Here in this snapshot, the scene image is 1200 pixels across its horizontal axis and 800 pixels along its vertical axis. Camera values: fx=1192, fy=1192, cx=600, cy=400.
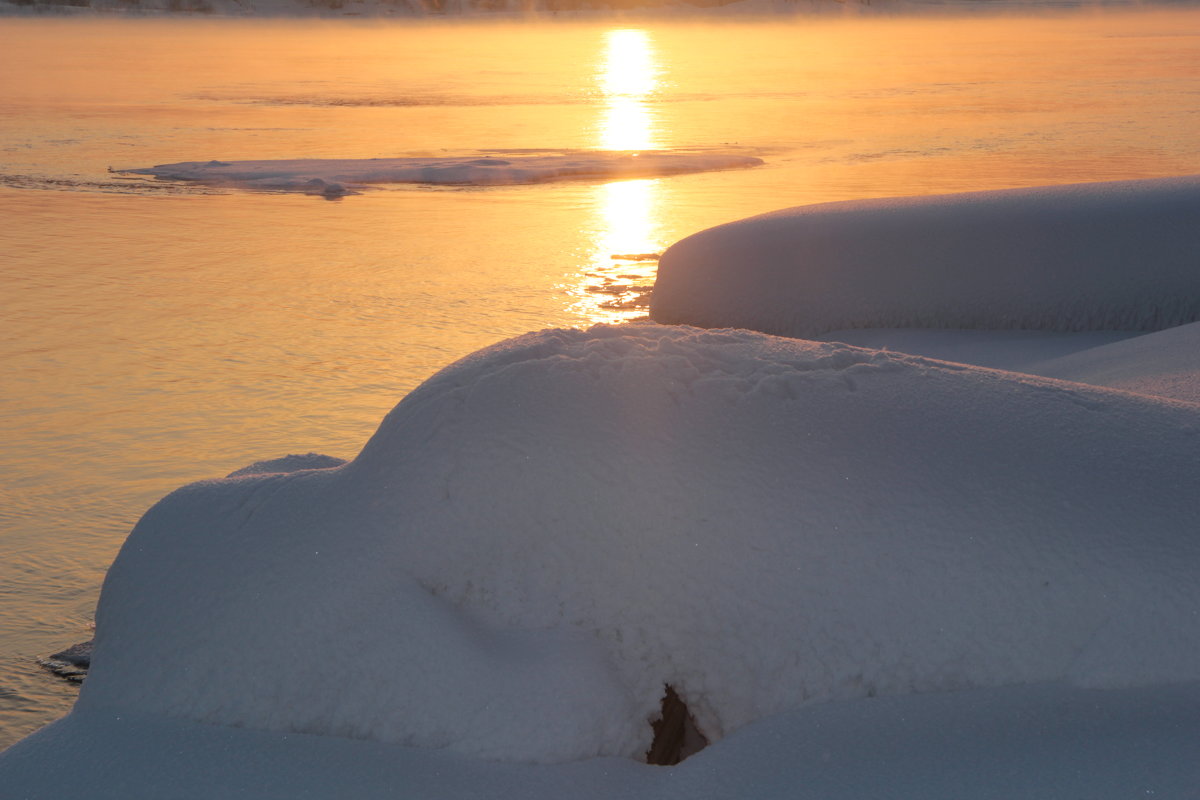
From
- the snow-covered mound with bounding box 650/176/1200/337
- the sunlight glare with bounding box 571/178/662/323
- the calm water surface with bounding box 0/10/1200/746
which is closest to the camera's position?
the calm water surface with bounding box 0/10/1200/746

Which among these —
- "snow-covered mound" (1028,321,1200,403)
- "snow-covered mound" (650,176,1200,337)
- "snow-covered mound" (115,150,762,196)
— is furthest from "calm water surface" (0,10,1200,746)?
"snow-covered mound" (1028,321,1200,403)

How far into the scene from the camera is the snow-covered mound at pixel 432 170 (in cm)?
658

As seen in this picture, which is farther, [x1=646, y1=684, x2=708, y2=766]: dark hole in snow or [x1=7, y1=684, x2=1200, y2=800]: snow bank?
[x1=646, y1=684, x2=708, y2=766]: dark hole in snow

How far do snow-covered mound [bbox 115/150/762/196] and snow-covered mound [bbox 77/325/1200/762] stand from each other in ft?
17.0

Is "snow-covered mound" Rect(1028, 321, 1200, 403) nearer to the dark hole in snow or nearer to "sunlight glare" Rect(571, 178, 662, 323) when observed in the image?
the dark hole in snow

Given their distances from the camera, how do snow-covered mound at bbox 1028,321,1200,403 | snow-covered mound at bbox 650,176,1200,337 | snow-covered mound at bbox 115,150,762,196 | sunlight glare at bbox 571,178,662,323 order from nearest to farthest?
snow-covered mound at bbox 1028,321,1200,403
snow-covered mound at bbox 650,176,1200,337
sunlight glare at bbox 571,178,662,323
snow-covered mound at bbox 115,150,762,196

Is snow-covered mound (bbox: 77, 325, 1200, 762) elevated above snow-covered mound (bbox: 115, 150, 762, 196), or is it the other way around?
snow-covered mound (bbox: 115, 150, 762, 196)

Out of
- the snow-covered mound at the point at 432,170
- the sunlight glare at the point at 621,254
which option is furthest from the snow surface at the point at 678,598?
the snow-covered mound at the point at 432,170

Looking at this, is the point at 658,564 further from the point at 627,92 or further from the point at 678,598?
the point at 627,92

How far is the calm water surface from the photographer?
8.39 ft

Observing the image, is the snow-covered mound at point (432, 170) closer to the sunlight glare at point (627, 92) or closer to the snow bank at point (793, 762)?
the sunlight glare at point (627, 92)

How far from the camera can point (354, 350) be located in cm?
339

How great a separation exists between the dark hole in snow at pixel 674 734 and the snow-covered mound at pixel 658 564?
2 centimetres

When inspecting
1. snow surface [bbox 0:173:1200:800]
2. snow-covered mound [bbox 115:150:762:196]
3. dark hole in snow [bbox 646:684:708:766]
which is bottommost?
dark hole in snow [bbox 646:684:708:766]
